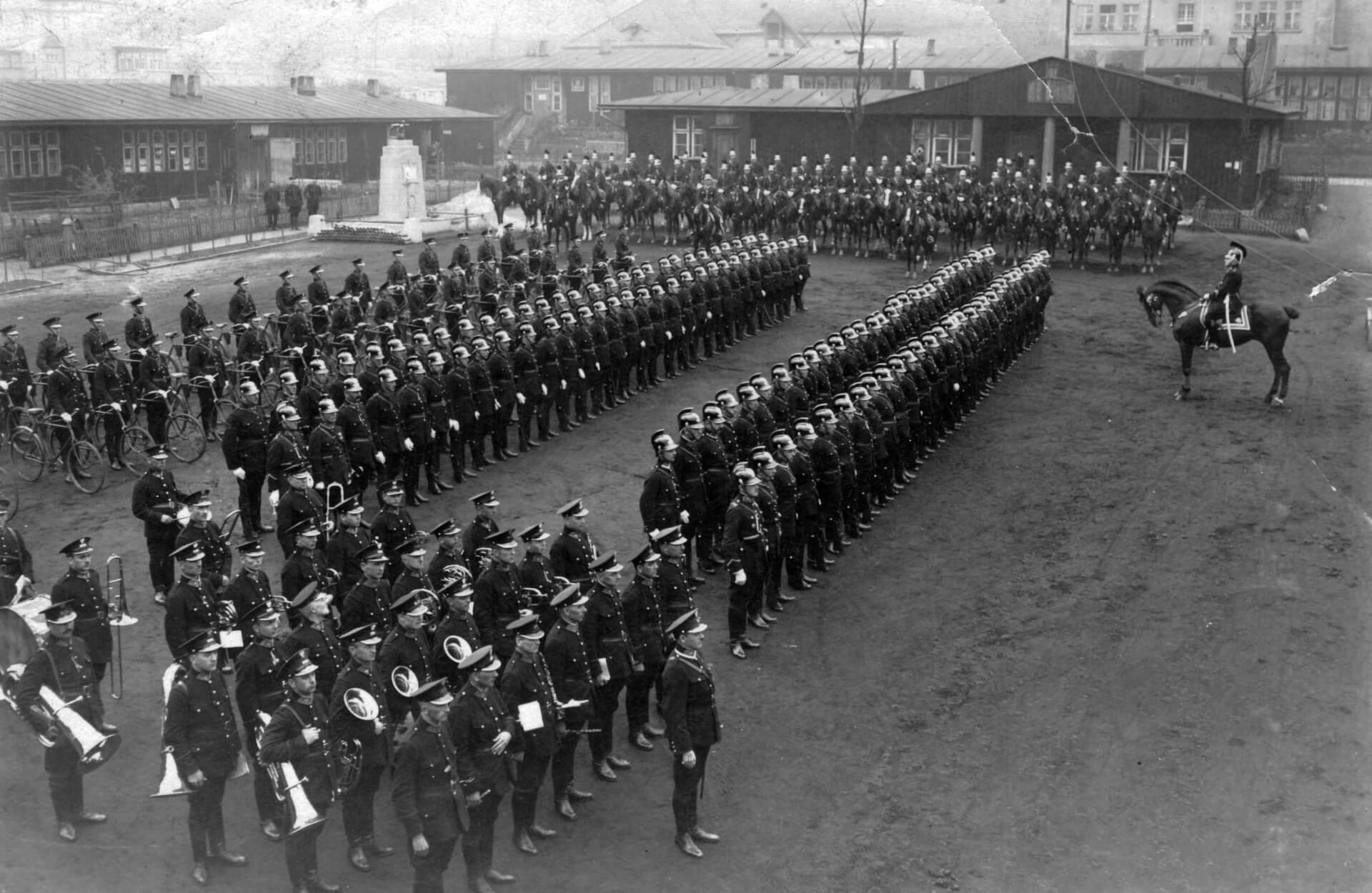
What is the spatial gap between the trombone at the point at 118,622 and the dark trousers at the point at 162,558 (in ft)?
1.13

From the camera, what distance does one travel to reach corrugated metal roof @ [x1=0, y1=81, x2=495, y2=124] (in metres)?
37.0

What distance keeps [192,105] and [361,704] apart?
39490 mm

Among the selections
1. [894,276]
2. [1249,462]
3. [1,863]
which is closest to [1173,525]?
[1249,462]

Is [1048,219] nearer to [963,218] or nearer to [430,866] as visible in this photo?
[963,218]

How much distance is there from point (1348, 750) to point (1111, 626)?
241cm

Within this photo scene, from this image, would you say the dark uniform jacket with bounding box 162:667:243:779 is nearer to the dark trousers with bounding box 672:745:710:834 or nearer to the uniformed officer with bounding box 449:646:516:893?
the uniformed officer with bounding box 449:646:516:893

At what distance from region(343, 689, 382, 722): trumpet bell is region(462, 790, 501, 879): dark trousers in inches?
34.3

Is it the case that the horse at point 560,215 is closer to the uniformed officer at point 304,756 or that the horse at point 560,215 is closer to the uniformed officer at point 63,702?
the uniformed officer at point 63,702

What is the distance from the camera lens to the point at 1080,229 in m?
29.9

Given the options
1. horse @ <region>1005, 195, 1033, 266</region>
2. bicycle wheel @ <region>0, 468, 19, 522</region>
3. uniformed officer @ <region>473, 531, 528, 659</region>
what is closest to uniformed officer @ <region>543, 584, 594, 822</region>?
uniformed officer @ <region>473, 531, 528, 659</region>

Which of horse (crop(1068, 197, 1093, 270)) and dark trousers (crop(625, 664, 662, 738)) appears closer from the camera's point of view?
dark trousers (crop(625, 664, 662, 738))

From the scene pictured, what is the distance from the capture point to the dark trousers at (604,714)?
9055mm

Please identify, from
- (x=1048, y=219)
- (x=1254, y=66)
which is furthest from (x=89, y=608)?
(x=1254, y=66)

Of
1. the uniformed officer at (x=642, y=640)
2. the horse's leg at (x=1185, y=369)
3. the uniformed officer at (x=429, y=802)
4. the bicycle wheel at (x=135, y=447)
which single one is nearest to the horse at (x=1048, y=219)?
the horse's leg at (x=1185, y=369)
